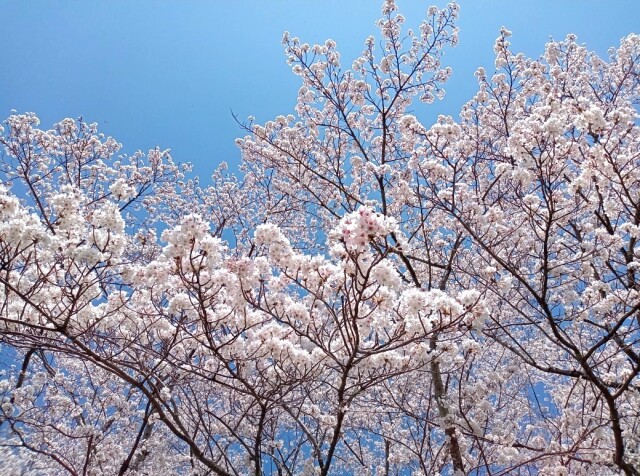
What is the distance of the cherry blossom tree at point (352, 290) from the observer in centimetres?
379

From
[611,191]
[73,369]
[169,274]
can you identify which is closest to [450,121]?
[611,191]

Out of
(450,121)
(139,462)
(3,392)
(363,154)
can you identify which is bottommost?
Answer: (139,462)

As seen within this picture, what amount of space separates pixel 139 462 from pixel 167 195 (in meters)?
6.65

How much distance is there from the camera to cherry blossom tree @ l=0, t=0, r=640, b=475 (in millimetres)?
3789

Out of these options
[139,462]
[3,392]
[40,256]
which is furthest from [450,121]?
[139,462]

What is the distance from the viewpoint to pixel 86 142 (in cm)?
1044

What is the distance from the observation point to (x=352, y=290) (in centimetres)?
361

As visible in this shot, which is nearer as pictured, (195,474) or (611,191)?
(611,191)

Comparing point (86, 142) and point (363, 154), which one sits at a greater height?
point (86, 142)

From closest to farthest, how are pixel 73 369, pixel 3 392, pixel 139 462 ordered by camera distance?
pixel 3 392 → pixel 139 462 → pixel 73 369

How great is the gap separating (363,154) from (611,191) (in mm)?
4853

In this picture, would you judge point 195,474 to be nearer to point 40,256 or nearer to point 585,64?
point 40,256

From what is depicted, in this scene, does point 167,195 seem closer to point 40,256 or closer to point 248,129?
point 248,129

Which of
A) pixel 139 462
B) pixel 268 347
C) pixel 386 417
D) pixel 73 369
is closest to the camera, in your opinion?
pixel 268 347
